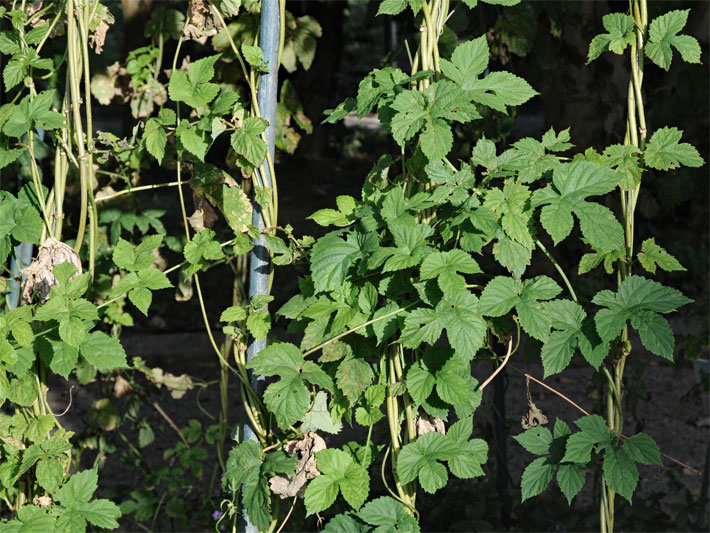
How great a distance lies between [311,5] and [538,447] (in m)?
6.68

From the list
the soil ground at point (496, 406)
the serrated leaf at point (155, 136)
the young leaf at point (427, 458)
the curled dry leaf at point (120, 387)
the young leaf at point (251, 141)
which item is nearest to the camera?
the young leaf at point (427, 458)

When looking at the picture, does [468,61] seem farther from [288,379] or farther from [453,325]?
[288,379]

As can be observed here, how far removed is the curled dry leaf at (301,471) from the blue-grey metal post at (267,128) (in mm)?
156

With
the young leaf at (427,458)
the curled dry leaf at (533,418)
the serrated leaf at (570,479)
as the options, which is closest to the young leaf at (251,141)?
the young leaf at (427,458)

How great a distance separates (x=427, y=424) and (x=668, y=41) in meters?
0.93

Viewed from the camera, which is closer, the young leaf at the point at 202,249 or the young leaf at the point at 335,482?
the young leaf at the point at 335,482

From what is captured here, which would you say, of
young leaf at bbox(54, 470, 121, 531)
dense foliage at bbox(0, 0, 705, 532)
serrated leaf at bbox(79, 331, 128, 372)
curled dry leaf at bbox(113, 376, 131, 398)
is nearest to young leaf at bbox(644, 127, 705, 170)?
dense foliage at bbox(0, 0, 705, 532)

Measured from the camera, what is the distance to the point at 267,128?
6.06 feet

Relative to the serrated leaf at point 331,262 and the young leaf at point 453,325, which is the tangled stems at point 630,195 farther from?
the serrated leaf at point 331,262

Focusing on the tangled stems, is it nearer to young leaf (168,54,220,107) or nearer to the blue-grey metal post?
the blue-grey metal post

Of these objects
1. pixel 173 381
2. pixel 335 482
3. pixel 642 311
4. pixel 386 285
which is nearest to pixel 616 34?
pixel 642 311

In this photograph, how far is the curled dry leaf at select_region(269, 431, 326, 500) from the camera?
1734mm

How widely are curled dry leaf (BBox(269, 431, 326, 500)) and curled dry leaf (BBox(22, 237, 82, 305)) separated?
66 centimetres

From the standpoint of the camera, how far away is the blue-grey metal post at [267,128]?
1811 millimetres
